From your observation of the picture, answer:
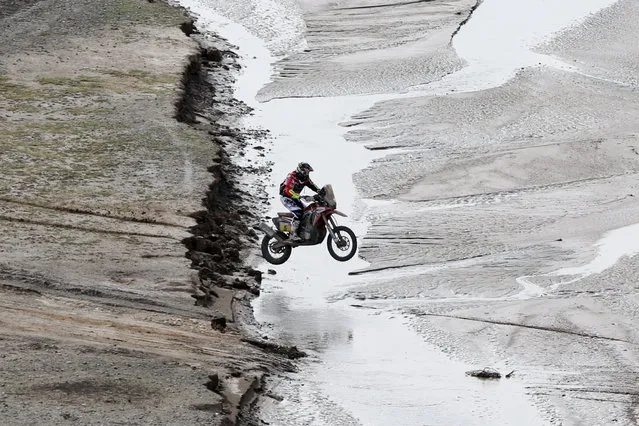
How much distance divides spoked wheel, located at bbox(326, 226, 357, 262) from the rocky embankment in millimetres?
1508

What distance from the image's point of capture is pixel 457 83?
36.3m

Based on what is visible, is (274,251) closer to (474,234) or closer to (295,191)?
(295,191)

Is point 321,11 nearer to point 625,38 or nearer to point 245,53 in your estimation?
point 245,53

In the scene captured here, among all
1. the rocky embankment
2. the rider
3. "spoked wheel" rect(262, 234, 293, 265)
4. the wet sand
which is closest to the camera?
the rocky embankment

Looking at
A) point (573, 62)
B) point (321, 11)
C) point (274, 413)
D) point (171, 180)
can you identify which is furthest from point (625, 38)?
point (274, 413)

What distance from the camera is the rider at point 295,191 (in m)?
22.7

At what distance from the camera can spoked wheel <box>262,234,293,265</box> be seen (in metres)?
23.4

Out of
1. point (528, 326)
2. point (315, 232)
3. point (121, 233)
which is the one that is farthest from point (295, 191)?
point (528, 326)

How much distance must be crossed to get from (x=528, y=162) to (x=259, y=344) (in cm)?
1260

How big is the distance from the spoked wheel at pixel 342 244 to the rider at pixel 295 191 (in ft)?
2.14

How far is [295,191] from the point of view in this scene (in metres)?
23.0

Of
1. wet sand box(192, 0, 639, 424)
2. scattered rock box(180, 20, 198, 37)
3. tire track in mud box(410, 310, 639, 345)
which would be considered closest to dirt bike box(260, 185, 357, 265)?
wet sand box(192, 0, 639, 424)

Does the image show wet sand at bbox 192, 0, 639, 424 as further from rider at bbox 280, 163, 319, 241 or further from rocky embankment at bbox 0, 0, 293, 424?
rocky embankment at bbox 0, 0, 293, 424

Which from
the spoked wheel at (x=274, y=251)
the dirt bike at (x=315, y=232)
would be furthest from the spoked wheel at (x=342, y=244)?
the spoked wheel at (x=274, y=251)
